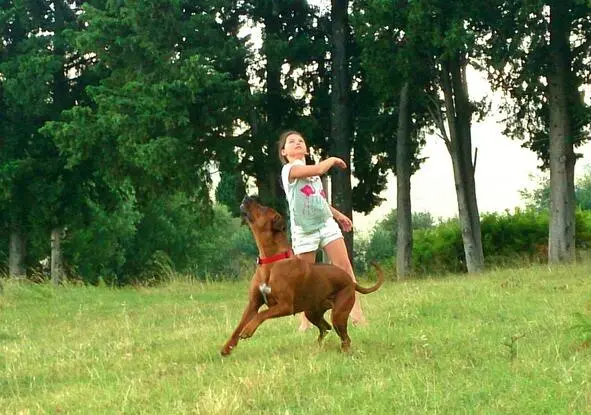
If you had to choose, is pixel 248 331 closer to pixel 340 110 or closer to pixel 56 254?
pixel 340 110

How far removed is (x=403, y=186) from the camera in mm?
23312

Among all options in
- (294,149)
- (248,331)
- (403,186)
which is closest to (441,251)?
(403,186)

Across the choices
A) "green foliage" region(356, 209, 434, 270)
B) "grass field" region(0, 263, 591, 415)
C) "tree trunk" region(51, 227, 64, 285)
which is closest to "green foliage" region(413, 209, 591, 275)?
"tree trunk" region(51, 227, 64, 285)

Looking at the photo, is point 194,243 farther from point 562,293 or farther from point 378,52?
point 562,293

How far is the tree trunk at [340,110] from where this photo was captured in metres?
23.0

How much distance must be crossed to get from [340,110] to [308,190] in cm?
1555

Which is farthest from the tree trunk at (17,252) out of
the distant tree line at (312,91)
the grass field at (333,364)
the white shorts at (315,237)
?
the white shorts at (315,237)

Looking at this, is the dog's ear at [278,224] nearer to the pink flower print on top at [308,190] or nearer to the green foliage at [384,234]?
the pink flower print on top at [308,190]

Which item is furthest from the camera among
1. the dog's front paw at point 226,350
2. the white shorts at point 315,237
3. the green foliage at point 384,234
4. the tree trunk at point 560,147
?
the green foliage at point 384,234

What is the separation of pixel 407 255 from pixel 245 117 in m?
5.62

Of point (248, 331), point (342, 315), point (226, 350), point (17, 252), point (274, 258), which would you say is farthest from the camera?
point (17, 252)

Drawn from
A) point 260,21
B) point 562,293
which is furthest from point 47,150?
point 562,293

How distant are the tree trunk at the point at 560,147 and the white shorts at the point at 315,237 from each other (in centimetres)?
1401

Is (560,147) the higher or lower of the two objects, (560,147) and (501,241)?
the higher
